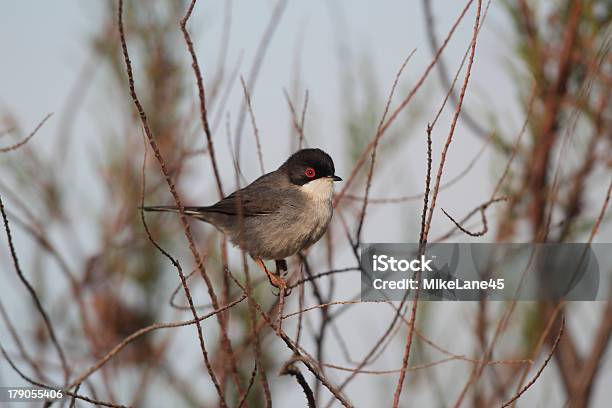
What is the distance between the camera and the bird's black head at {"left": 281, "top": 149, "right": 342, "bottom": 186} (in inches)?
116

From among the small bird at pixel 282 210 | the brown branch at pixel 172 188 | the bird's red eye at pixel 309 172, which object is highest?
the bird's red eye at pixel 309 172

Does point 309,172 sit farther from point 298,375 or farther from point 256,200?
point 298,375

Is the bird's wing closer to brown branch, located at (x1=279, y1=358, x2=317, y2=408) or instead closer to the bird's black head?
the bird's black head

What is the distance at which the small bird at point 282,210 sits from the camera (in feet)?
8.91

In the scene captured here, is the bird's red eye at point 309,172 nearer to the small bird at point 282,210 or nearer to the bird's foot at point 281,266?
the small bird at point 282,210

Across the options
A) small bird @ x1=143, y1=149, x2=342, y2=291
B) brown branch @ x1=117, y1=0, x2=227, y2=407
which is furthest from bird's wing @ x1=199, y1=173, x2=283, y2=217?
brown branch @ x1=117, y1=0, x2=227, y2=407

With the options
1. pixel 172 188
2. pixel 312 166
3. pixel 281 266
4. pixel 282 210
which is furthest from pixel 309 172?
pixel 172 188

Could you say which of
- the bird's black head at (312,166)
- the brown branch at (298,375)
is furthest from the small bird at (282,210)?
the brown branch at (298,375)

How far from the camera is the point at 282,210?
289 centimetres

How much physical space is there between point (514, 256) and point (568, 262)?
0.38 meters

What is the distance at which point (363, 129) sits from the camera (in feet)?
10.9

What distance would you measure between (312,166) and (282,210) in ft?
0.78

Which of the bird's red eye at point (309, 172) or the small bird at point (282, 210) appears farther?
the bird's red eye at point (309, 172)

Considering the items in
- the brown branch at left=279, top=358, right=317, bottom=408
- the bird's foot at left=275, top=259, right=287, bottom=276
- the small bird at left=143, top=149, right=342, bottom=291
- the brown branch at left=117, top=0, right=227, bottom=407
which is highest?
the small bird at left=143, top=149, right=342, bottom=291
